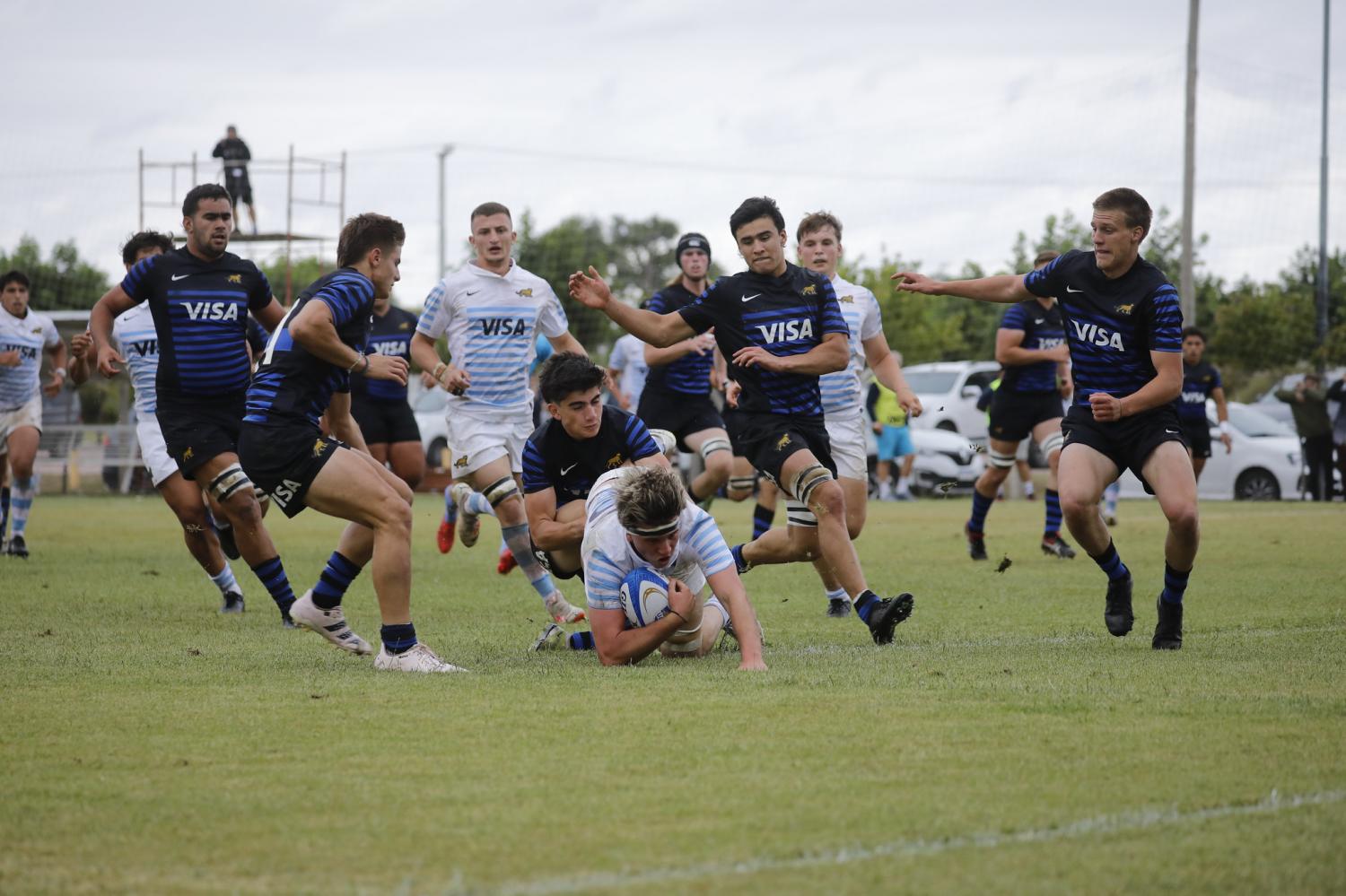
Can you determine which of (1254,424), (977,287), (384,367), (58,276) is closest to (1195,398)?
(977,287)

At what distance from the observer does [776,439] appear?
7910mm

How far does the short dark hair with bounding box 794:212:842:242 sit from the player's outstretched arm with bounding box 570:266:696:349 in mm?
2015

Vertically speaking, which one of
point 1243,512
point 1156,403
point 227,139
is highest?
point 227,139

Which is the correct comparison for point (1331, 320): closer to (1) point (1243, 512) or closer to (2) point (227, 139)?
(1) point (1243, 512)

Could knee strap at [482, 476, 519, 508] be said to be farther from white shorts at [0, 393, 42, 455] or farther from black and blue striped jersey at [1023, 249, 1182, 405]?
white shorts at [0, 393, 42, 455]

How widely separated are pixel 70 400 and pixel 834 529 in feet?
93.2

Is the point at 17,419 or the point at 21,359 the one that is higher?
the point at 21,359

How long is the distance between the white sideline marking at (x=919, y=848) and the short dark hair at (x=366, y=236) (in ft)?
13.5

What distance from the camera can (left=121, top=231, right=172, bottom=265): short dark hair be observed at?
10391mm

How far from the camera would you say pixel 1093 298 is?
24.9ft

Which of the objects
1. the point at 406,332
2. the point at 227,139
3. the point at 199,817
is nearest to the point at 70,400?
the point at 227,139

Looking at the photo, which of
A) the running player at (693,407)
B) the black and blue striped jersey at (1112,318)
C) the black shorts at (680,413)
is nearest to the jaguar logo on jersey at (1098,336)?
the black and blue striped jersey at (1112,318)

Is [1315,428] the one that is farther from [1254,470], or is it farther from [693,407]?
[693,407]

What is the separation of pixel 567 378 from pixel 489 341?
2782 millimetres
